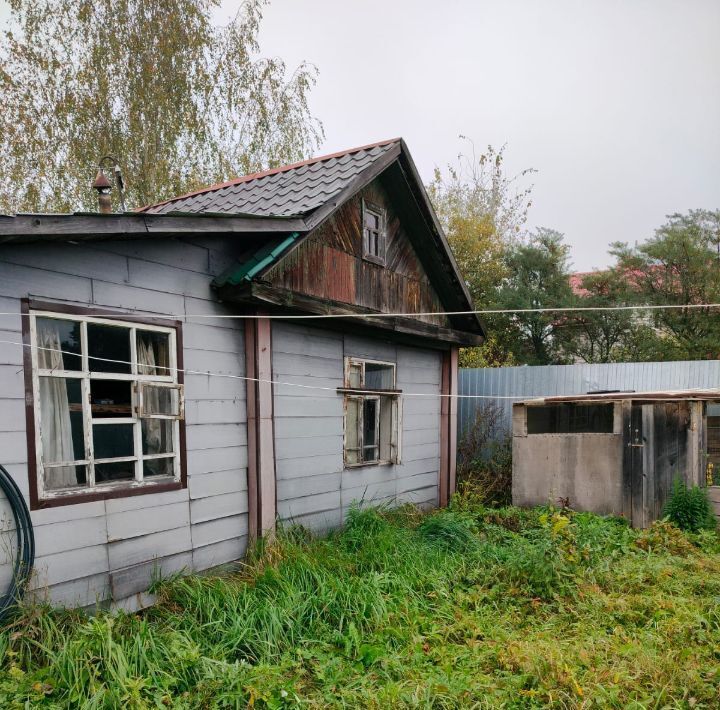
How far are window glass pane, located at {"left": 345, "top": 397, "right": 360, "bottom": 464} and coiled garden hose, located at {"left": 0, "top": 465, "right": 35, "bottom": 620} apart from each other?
3.77m

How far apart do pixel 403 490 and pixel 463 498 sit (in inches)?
48.5

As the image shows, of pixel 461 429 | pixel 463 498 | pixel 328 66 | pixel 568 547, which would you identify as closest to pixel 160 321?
pixel 568 547

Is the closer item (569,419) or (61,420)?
(61,420)

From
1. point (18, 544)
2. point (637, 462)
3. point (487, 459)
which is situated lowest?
point (487, 459)

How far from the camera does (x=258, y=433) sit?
18.4 ft

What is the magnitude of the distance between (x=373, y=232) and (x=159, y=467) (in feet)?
13.5

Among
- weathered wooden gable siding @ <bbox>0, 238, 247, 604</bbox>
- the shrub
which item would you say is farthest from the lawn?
the shrub

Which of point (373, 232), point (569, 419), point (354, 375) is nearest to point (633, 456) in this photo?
point (569, 419)

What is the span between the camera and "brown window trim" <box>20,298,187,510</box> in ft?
13.1

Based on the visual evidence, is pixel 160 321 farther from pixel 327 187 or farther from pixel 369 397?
pixel 369 397

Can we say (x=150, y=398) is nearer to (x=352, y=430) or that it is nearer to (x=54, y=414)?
(x=54, y=414)

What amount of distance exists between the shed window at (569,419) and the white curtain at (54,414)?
22.3 feet

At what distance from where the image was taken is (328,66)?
1706 centimetres

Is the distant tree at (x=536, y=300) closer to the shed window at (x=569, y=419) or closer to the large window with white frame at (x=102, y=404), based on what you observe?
the shed window at (x=569, y=419)
